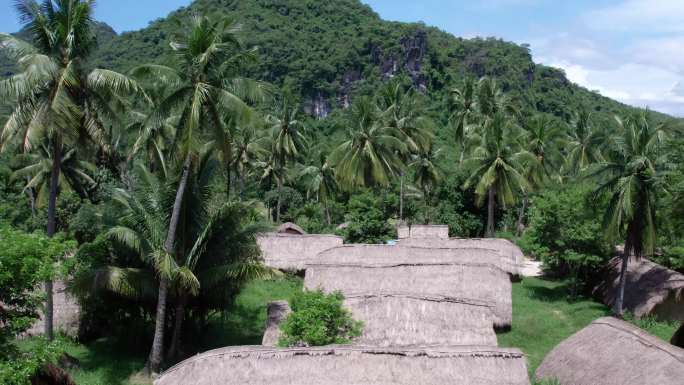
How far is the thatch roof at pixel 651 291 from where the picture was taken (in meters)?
19.8

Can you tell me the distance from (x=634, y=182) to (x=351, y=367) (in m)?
12.9

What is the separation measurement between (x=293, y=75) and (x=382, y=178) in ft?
205

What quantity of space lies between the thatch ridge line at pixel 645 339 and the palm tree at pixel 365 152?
16.9 metres

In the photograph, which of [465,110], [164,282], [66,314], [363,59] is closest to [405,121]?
[465,110]

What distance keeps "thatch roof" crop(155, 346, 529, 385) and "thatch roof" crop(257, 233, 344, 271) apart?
12.0 m

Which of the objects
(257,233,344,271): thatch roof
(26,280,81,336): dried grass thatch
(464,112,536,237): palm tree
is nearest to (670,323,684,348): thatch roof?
(257,233,344,271): thatch roof

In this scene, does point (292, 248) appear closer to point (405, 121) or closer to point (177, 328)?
point (177, 328)

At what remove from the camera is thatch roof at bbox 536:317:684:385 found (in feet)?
38.0

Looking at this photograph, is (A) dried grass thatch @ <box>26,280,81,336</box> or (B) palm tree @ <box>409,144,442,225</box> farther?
(B) palm tree @ <box>409,144,442,225</box>

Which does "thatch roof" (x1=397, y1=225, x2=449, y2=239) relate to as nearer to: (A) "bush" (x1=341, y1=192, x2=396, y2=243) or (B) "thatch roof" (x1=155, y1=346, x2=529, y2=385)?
(A) "bush" (x1=341, y1=192, x2=396, y2=243)

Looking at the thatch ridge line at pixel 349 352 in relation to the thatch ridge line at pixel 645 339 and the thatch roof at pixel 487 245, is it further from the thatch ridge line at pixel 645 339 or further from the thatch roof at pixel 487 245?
the thatch roof at pixel 487 245

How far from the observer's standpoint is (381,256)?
22234 millimetres

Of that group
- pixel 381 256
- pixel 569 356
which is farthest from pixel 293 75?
pixel 569 356

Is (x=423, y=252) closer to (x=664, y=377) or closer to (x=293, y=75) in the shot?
(x=664, y=377)
